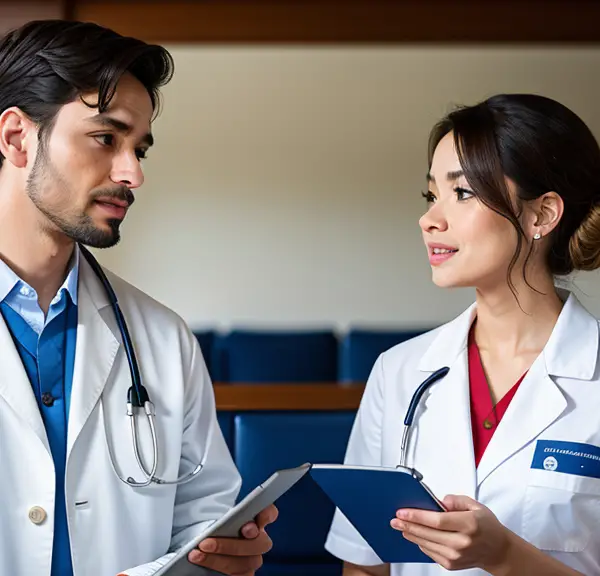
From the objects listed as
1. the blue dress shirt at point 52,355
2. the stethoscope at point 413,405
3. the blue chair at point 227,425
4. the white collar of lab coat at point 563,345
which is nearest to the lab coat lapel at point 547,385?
the white collar of lab coat at point 563,345

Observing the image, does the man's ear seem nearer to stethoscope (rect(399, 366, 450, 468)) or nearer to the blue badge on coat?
stethoscope (rect(399, 366, 450, 468))

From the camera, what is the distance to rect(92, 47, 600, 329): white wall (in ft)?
13.3

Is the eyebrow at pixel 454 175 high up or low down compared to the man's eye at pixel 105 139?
down

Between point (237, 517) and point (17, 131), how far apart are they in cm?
64

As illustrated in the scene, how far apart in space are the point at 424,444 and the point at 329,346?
78.2 inches

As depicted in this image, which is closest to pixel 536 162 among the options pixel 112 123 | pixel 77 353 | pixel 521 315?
pixel 521 315

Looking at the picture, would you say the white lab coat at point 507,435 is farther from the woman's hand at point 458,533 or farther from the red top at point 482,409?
the woman's hand at point 458,533

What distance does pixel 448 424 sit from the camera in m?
1.33

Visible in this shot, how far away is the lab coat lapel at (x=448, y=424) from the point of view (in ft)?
4.22

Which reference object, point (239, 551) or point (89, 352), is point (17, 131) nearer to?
point (89, 352)

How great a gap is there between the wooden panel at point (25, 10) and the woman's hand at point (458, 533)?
3226 mm

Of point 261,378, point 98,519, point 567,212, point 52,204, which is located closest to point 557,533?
point 567,212

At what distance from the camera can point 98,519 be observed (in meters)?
1.21

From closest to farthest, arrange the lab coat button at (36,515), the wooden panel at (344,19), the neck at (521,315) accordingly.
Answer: the lab coat button at (36,515) → the neck at (521,315) → the wooden panel at (344,19)
